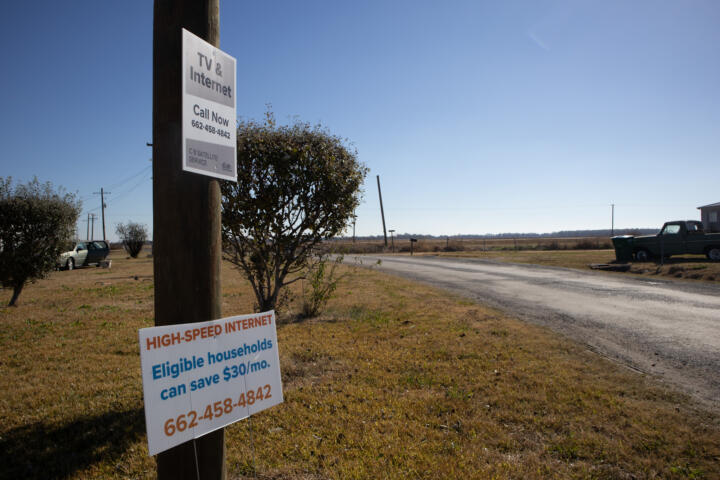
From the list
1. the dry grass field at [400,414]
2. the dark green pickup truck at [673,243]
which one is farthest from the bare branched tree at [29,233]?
the dark green pickup truck at [673,243]

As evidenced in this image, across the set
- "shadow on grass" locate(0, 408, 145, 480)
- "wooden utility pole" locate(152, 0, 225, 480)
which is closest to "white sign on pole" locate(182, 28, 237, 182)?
"wooden utility pole" locate(152, 0, 225, 480)

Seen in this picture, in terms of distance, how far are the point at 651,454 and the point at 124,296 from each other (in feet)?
45.3

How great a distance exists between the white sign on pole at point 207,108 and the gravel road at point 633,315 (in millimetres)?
4920

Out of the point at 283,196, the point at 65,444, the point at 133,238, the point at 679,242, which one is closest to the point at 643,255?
the point at 679,242

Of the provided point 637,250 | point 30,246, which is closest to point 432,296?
point 30,246

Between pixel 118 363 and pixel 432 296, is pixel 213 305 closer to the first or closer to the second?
pixel 118 363

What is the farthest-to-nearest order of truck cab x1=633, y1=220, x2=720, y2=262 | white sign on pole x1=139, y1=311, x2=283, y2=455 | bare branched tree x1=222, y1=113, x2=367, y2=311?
truck cab x1=633, y1=220, x2=720, y2=262
bare branched tree x1=222, y1=113, x2=367, y2=311
white sign on pole x1=139, y1=311, x2=283, y2=455

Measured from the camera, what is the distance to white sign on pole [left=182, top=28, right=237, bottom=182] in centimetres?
203

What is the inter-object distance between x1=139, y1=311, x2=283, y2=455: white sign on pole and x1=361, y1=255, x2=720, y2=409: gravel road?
14.1 ft

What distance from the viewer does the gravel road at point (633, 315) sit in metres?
4.81

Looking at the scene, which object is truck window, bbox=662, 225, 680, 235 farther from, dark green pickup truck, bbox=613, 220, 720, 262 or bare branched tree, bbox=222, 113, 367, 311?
bare branched tree, bbox=222, 113, 367, 311

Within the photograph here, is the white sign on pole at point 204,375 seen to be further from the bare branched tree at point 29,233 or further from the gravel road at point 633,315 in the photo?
the bare branched tree at point 29,233

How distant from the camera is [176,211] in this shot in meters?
2.05

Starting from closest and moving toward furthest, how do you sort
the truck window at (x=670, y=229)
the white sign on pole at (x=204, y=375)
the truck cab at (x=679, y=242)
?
1. the white sign on pole at (x=204, y=375)
2. the truck cab at (x=679, y=242)
3. the truck window at (x=670, y=229)
